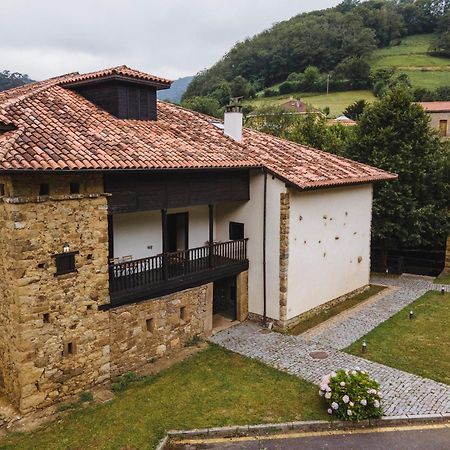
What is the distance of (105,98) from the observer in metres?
15.2

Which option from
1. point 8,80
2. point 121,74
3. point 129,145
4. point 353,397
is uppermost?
point 8,80

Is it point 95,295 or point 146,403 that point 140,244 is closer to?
point 95,295

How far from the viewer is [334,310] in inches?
731

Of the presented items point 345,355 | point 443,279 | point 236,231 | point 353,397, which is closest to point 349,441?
point 353,397

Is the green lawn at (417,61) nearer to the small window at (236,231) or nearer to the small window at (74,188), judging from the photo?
the small window at (236,231)

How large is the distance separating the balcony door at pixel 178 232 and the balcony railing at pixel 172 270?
823 millimetres

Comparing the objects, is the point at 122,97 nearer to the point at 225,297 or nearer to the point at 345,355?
the point at 225,297

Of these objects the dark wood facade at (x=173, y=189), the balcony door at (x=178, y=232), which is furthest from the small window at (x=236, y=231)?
the balcony door at (x=178, y=232)

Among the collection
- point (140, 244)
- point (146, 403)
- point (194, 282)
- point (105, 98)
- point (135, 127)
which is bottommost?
point (146, 403)

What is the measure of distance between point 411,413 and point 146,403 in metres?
6.55

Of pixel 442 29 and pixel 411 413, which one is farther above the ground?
pixel 442 29

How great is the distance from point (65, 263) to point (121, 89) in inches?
254

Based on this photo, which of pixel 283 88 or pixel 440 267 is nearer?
pixel 440 267

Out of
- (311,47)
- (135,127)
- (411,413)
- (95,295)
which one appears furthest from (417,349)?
(311,47)
